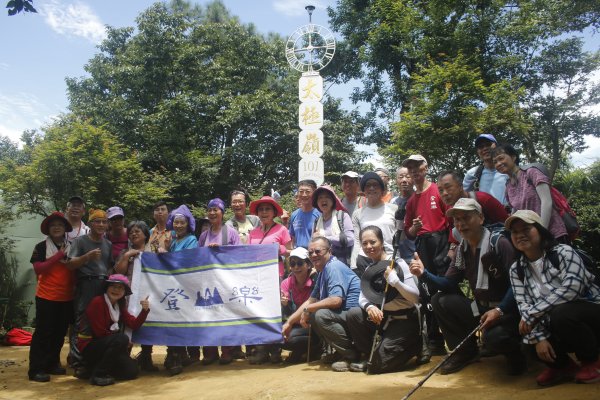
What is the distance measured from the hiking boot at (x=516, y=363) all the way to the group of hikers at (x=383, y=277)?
0.04 feet

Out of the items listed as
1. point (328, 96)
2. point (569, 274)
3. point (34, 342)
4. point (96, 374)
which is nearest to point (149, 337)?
point (96, 374)

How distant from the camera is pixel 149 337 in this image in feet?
18.5

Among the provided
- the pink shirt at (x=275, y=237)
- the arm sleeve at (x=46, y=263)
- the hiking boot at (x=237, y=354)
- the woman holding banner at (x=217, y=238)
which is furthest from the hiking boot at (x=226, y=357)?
the arm sleeve at (x=46, y=263)

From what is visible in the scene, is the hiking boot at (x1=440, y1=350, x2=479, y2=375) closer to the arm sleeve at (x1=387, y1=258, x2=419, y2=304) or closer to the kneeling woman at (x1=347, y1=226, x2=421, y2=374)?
the kneeling woman at (x1=347, y1=226, x2=421, y2=374)

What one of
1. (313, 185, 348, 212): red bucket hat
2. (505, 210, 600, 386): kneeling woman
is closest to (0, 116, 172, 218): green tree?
(313, 185, 348, 212): red bucket hat

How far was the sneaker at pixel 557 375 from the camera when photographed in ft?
11.6

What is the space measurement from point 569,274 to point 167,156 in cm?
1719

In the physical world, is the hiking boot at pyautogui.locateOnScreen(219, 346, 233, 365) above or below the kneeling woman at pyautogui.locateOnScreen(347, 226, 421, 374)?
below

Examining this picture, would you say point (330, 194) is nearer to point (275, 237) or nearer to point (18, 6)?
point (275, 237)

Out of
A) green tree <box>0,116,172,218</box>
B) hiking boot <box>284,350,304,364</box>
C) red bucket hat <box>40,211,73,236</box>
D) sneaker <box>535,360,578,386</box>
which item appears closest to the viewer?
sneaker <box>535,360,578,386</box>

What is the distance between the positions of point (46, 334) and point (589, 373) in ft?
16.9

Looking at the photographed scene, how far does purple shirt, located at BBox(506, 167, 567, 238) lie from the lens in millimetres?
4055

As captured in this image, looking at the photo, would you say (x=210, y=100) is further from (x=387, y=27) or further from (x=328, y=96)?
(x=387, y=27)

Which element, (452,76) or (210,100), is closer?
(452,76)
